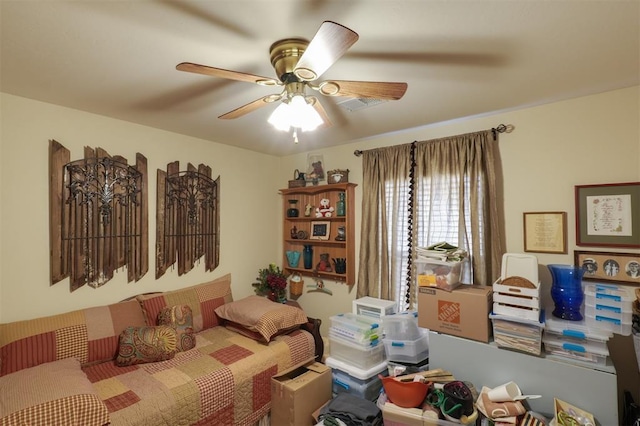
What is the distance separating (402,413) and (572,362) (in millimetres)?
1018

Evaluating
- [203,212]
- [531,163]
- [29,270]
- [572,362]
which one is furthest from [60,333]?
[531,163]

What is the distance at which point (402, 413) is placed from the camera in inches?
72.1

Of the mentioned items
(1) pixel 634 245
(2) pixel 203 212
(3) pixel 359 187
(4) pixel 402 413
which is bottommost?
(4) pixel 402 413

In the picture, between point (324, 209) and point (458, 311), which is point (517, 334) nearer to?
point (458, 311)

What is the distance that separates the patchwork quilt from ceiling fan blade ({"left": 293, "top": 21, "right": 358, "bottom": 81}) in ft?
A: 6.51

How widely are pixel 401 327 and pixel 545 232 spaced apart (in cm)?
130

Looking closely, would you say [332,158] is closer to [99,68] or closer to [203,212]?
[203,212]

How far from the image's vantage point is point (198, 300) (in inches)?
114

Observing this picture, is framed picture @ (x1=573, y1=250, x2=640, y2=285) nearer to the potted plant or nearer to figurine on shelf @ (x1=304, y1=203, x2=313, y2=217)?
figurine on shelf @ (x1=304, y1=203, x2=313, y2=217)

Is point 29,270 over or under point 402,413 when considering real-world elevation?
over

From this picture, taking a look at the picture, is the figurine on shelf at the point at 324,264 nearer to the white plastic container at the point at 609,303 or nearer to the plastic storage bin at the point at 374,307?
the plastic storage bin at the point at 374,307

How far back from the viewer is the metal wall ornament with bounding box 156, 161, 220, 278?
9.50ft

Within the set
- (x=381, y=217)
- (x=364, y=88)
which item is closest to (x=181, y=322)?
(x=381, y=217)

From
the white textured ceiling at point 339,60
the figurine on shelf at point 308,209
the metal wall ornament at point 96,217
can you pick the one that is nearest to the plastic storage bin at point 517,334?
the white textured ceiling at point 339,60
